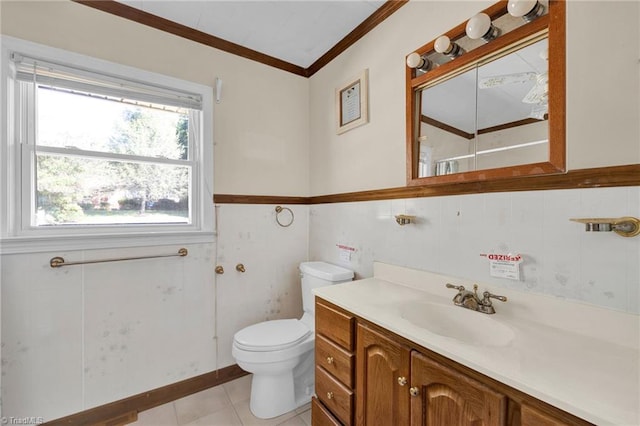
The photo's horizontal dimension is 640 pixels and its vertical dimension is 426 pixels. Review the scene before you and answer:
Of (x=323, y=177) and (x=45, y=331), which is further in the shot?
(x=323, y=177)

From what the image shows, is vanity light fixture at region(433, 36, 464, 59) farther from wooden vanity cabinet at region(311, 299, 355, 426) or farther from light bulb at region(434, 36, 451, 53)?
wooden vanity cabinet at region(311, 299, 355, 426)

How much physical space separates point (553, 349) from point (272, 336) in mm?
1387

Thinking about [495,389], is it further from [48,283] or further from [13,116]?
[13,116]

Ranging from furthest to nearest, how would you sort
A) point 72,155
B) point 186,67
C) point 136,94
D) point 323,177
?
1. point 323,177
2. point 186,67
3. point 136,94
4. point 72,155

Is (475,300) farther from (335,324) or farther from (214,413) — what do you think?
(214,413)

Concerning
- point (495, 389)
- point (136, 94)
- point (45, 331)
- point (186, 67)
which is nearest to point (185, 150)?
point (136, 94)

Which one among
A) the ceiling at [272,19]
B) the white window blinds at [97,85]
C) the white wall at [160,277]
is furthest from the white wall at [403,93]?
the white window blinds at [97,85]

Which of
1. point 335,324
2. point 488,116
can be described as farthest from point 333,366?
point 488,116

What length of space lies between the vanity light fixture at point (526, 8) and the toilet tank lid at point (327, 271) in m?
1.53

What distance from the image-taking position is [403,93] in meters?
1.53

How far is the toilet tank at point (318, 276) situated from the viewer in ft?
5.90

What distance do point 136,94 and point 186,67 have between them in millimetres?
389

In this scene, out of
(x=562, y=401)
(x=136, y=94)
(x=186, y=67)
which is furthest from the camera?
(x=186, y=67)

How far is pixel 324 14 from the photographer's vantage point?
172 centimetres
